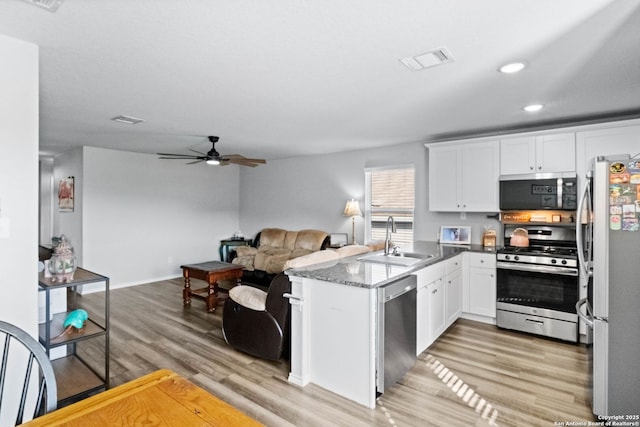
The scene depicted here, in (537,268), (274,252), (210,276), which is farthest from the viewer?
(274,252)

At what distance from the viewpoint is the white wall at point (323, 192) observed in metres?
5.25

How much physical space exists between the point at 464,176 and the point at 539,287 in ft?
5.22

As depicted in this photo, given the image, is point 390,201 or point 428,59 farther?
point 390,201

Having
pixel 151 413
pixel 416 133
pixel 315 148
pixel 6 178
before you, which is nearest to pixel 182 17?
pixel 6 178

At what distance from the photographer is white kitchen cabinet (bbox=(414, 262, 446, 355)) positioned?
316 cm

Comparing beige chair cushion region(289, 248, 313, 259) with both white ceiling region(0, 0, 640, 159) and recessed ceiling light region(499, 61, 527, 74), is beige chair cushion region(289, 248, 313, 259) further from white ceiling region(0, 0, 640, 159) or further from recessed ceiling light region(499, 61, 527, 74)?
recessed ceiling light region(499, 61, 527, 74)

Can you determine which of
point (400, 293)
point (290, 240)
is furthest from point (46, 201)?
point (400, 293)

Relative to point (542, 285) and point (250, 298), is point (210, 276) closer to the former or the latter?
point (250, 298)

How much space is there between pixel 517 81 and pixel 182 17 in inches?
98.2

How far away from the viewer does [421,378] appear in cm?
289

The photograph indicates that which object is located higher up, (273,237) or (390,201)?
(390,201)

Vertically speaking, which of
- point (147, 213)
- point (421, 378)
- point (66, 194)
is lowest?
point (421, 378)

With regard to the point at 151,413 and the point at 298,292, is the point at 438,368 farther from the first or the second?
the point at 151,413

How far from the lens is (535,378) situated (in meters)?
2.88
